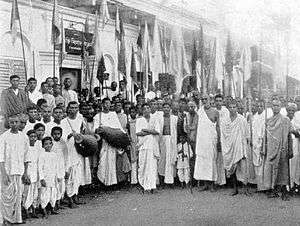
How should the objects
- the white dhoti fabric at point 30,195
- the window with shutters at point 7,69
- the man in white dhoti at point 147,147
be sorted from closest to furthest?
the white dhoti fabric at point 30,195 < the man in white dhoti at point 147,147 < the window with shutters at point 7,69

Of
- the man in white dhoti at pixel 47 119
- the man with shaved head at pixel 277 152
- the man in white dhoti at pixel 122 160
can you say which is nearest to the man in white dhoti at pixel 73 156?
the man in white dhoti at pixel 47 119

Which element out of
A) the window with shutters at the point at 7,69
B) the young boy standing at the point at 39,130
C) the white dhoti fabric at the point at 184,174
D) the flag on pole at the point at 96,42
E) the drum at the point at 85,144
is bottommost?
the white dhoti fabric at the point at 184,174

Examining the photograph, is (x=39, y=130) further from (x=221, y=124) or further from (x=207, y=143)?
(x=221, y=124)

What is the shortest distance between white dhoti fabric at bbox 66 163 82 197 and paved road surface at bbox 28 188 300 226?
0.98 feet

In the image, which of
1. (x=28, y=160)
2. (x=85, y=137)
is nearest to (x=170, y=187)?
(x=85, y=137)

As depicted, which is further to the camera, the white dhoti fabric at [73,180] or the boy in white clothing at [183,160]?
the boy in white clothing at [183,160]

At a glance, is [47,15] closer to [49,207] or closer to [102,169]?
[102,169]

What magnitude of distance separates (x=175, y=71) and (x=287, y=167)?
4368mm

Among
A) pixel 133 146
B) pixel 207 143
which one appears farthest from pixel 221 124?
pixel 133 146

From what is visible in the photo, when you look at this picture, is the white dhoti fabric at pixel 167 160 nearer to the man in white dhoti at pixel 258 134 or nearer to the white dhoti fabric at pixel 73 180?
the man in white dhoti at pixel 258 134

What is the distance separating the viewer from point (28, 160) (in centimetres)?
570

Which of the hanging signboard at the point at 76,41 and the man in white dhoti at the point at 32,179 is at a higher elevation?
the hanging signboard at the point at 76,41

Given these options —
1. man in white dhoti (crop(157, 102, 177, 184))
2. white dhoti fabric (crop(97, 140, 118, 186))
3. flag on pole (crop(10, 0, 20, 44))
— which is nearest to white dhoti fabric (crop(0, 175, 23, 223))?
white dhoti fabric (crop(97, 140, 118, 186))

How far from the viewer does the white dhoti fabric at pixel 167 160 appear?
8.44m
